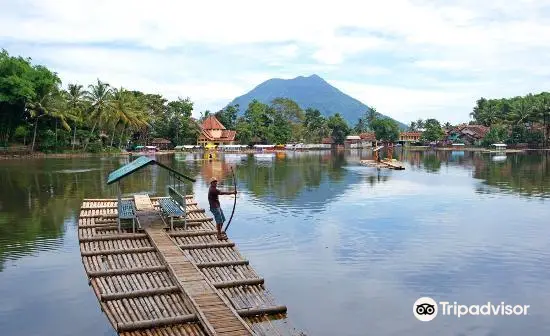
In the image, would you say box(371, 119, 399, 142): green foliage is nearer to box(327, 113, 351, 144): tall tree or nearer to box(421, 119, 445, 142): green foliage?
box(421, 119, 445, 142): green foliage

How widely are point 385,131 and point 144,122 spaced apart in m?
75.5

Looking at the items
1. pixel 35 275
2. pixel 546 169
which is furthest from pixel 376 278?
pixel 546 169

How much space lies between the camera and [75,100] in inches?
3118

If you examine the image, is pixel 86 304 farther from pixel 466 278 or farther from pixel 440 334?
pixel 466 278

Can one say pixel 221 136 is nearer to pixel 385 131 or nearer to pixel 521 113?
pixel 385 131

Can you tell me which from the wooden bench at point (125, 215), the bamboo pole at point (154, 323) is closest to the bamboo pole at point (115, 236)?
the wooden bench at point (125, 215)

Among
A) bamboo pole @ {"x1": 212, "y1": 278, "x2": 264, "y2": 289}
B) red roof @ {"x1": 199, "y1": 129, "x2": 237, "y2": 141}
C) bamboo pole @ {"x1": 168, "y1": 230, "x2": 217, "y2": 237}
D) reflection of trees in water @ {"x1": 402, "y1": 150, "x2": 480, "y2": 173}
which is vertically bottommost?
bamboo pole @ {"x1": 212, "y1": 278, "x2": 264, "y2": 289}

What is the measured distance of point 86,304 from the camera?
1333 cm

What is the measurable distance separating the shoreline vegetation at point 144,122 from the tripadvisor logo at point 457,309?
63.9 m

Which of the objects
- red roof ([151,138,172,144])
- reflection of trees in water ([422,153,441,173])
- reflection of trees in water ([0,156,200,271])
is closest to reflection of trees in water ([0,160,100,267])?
reflection of trees in water ([0,156,200,271])

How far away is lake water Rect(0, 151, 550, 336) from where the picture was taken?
12703 mm

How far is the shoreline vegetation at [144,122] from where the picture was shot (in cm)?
7075

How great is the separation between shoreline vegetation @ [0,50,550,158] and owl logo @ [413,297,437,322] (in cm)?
6369

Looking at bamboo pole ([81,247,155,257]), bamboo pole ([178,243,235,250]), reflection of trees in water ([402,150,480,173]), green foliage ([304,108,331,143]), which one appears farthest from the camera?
green foliage ([304,108,331,143])
